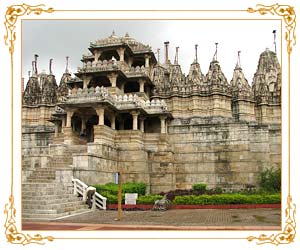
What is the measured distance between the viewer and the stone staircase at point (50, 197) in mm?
17992

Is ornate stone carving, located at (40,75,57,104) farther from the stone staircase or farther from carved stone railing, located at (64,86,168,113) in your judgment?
the stone staircase

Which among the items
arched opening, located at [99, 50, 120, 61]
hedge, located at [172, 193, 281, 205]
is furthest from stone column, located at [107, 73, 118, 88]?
hedge, located at [172, 193, 281, 205]

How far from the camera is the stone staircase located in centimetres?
1799

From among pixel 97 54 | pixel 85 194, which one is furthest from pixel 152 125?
pixel 85 194

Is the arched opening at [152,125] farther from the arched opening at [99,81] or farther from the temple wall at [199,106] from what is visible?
the arched opening at [99,81]

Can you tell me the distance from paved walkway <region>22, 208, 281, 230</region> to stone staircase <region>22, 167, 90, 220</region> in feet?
3.12

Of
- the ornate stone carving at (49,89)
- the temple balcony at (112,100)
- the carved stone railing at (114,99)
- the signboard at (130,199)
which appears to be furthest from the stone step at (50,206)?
the ornate stone carving at (49,89)

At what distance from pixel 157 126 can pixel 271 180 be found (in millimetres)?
11155

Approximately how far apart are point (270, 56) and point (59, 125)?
3656 cm

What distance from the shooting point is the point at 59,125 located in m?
36.1

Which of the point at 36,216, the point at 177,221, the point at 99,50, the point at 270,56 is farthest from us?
the point at 270,56
